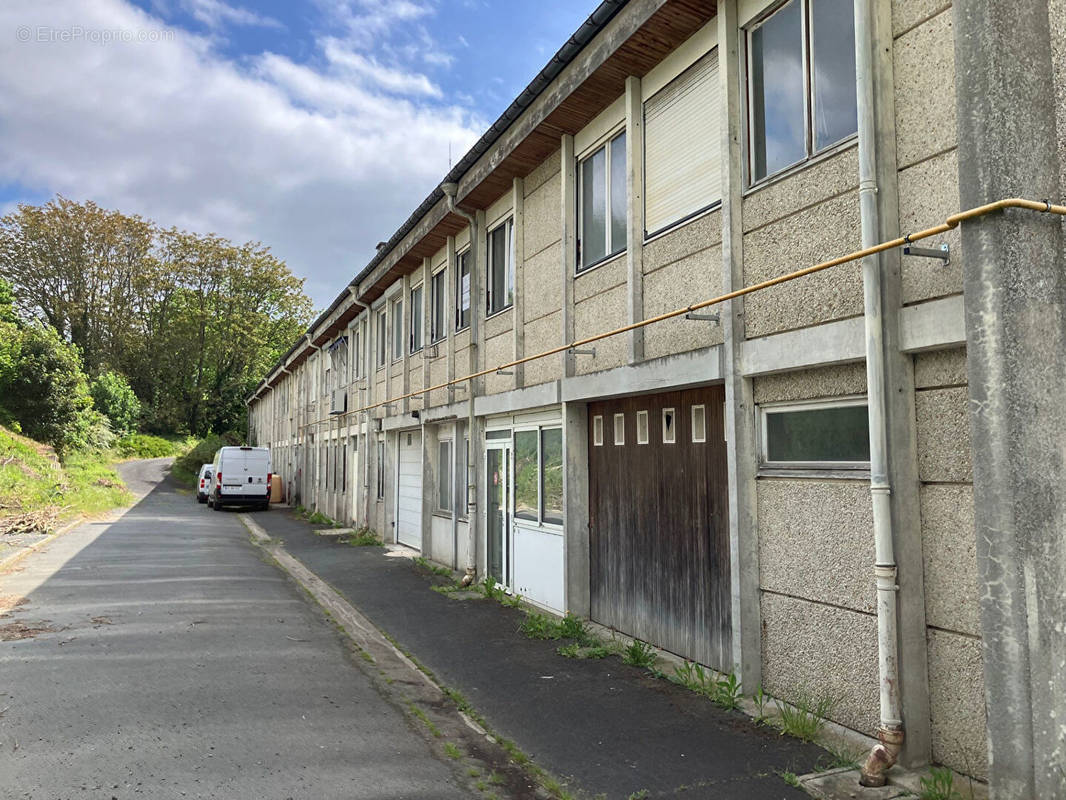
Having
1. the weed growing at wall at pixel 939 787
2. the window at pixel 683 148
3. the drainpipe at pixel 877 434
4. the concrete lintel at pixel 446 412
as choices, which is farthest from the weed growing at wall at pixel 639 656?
the concrete lintel at pixel 446 412

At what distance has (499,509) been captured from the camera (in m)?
11.2

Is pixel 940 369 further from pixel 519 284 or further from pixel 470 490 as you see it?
pixel 470 490

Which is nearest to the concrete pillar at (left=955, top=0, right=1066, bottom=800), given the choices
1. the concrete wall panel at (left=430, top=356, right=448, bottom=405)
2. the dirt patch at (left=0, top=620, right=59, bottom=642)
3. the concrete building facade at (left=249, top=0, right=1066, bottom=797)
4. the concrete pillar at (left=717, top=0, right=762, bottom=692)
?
the concrete building facade at (left=249, top=0, right=1066, bottom=797)

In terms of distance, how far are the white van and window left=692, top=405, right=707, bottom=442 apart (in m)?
24.7

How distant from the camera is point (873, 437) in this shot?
4.58m

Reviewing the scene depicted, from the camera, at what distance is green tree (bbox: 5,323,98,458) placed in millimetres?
33719

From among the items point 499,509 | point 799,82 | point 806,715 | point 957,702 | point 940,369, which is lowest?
point 806,715

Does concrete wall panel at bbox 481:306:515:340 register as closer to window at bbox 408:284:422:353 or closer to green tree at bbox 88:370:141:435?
window at bbox 408:284:422:353

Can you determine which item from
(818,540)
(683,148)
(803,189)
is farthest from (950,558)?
(683,148)

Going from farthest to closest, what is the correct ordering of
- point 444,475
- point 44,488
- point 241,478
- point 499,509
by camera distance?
point 241,478 < point 44,488 < point 444,475 < point 499,509

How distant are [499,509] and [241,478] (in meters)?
20.1

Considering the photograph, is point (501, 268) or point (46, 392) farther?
point (46, 392)

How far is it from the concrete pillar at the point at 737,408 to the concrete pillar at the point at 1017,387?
2068 mm

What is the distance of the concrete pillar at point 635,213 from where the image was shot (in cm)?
751
